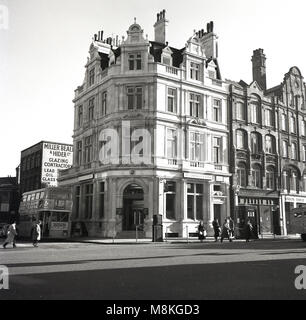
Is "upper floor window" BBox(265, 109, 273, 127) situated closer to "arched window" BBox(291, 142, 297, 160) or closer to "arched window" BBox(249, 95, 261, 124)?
"arched window" BBox(249, 95, 261, 124)

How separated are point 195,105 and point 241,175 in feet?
27.9

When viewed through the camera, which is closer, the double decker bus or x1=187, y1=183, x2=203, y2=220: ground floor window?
the double decker bus

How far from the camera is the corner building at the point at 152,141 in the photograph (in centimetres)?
3391

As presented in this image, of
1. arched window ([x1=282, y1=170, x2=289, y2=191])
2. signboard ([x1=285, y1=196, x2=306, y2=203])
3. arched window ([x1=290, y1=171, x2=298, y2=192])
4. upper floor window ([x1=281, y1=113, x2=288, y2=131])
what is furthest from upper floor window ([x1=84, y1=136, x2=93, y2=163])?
arched window ([x1=290, y1=171, x2=298, y2=192])

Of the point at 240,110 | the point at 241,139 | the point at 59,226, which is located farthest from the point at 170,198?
the point at 240,110

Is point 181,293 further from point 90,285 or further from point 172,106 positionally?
point 172,106

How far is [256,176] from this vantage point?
41.5m

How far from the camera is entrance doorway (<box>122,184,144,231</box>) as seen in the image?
34.1 metres

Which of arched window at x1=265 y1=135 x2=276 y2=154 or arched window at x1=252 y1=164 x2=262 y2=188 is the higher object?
arched window at x1=265 y1=135 x2=276 y2=154

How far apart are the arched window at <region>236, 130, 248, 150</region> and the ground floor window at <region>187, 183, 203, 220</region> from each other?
6.87m

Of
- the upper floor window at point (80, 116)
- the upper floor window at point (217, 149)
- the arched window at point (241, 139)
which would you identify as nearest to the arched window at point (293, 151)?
the arched window at point (241, 139)

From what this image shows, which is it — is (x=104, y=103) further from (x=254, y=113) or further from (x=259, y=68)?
(x=259, y=68)

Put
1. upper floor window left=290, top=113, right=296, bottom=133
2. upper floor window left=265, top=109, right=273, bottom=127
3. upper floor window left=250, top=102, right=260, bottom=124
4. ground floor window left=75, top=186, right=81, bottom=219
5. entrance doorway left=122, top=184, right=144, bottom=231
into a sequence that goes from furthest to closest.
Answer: upper floor window left=290, top=113, right=296, bottom=133 → upper floor window left=265, top=109, right=273, bottom=127 → upper floor window left=250, top=102, right=260, bottom=124 → ground floor window left=75, top=186, right=81, bottom=219 → entrance doorway left=122, top=184, right=144, bottom=231

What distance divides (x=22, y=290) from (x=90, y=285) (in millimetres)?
1441
